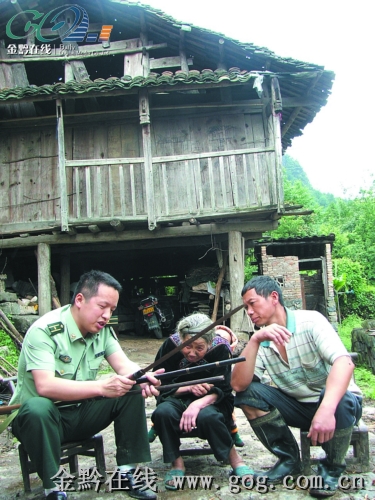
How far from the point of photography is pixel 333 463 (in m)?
2.86

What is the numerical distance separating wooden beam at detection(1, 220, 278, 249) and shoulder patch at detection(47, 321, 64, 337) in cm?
622

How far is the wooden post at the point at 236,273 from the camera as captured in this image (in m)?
8.84

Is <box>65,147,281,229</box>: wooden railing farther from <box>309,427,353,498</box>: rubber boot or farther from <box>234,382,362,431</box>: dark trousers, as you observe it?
<box>309,427,353,498</box>: rubber boot

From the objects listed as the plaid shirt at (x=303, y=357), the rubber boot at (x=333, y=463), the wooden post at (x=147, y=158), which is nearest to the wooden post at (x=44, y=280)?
the wooden post at (x=147, y=158)

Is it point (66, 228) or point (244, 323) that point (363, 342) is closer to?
point (244, 323)

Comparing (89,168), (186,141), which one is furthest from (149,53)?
(89,168)

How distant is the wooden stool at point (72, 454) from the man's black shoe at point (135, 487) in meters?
0.26

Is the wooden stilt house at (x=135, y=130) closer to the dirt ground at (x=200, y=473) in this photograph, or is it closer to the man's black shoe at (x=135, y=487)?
the dirt ground at (x=200, y=473)

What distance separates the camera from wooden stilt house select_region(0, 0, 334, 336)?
338 inches

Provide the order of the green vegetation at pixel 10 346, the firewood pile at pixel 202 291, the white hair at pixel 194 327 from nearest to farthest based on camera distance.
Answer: the white hair at pixel 194 327, the green vegetation at pixel 10 346, the firewood pile at pixel 202 291

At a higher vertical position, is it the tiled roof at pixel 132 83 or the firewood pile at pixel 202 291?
the tiled roof at pixel 132 83

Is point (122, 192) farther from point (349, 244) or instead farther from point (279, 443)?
point (349, 244)

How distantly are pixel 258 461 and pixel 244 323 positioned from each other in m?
5.37

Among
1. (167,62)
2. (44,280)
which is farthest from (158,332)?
(167,62)
